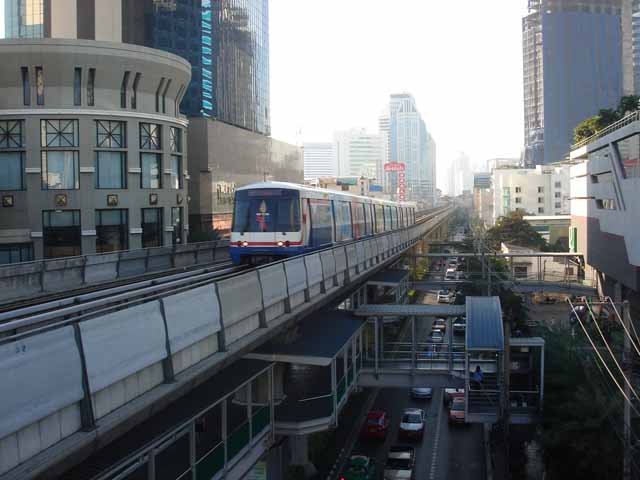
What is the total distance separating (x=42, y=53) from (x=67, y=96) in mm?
2306

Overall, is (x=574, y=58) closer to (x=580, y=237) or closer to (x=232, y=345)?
(x=580, y=237)

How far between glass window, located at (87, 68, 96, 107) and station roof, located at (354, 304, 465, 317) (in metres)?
22.6

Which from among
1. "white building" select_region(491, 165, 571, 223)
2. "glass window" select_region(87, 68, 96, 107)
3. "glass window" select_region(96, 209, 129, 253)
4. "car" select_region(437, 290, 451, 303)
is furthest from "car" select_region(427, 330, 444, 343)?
"white building" select_region(491, 165, 571, 223)

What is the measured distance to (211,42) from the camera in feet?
262

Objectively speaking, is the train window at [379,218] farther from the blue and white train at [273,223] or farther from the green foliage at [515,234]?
the green foliage at [515,234]

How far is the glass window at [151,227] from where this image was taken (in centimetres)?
3859

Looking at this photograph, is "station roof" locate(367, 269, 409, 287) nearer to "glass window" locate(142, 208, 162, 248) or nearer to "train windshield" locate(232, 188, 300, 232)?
"train windshield" locate(232, 188, 300, 232)

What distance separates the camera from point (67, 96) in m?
34.8

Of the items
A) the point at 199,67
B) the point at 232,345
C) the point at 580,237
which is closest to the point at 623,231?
the point at 580,237

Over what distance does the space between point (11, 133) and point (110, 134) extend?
189 inches

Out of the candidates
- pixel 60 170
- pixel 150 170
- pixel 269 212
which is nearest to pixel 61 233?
pixel 60 170

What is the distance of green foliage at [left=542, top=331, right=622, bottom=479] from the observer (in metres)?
14.5

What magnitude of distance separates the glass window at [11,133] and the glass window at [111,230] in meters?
5.23

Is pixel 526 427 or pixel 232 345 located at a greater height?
pixel 232 345
